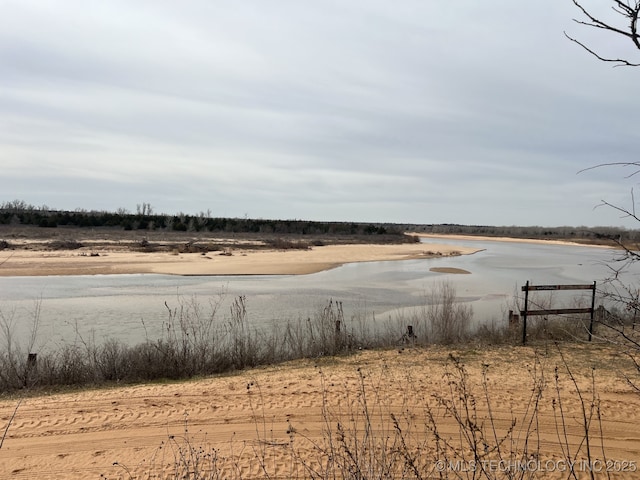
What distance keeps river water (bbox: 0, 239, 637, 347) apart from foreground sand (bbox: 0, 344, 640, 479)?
4884 millimetres

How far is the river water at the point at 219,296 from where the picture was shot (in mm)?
15605

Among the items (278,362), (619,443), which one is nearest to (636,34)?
(619,443)

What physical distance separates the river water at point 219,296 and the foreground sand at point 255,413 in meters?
4.88

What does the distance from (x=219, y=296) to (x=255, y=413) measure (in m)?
16.1

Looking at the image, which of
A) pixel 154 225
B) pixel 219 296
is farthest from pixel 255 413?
pixel 154 225

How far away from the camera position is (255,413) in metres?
6.55

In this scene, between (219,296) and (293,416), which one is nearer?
(293,416)

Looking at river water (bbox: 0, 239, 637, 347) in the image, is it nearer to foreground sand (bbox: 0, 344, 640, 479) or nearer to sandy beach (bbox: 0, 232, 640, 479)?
foreground sand (bbox: 0, 344, 640, 479)

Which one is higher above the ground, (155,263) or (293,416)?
(293,416)

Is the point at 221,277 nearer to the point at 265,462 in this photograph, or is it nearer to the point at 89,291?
the point at 89,291

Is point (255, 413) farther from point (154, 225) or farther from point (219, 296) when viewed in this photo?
point (154, 225)

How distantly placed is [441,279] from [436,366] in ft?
74.8

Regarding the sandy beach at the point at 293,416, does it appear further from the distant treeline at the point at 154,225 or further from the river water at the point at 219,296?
the distant treeline at the point at 154,225

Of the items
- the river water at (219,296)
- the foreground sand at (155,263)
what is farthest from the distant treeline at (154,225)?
the river water at (219,296)
